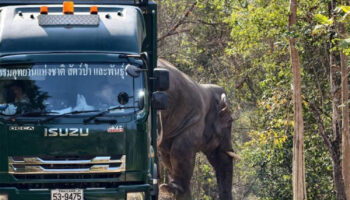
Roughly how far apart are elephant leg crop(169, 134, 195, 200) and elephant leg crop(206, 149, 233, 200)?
190cm

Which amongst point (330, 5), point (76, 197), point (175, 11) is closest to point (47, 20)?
point (76, 197)

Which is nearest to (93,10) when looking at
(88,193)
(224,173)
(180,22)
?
(88,193)

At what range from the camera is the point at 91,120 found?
35.7 ft

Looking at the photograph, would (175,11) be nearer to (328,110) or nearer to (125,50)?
(328,110)

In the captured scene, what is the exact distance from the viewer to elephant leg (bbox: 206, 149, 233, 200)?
1975 centimetres

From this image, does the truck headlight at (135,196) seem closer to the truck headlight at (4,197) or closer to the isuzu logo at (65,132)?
the isuzu logo at (65,132)

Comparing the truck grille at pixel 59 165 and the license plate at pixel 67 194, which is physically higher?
the truck grille at pixel 59 165

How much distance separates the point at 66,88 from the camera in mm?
10984

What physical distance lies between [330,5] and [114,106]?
22.5 ft

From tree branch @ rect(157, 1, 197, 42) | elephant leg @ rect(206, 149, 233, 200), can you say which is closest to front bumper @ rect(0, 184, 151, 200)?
elephant leg @ rect(206, 149, 233, 200)

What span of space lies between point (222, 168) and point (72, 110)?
30.8 ft

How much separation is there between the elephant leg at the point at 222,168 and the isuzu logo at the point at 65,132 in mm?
9113

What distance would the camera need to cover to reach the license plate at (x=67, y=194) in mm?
10836

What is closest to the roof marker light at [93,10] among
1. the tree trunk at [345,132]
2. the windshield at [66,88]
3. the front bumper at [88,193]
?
the windshield at [66,88]
